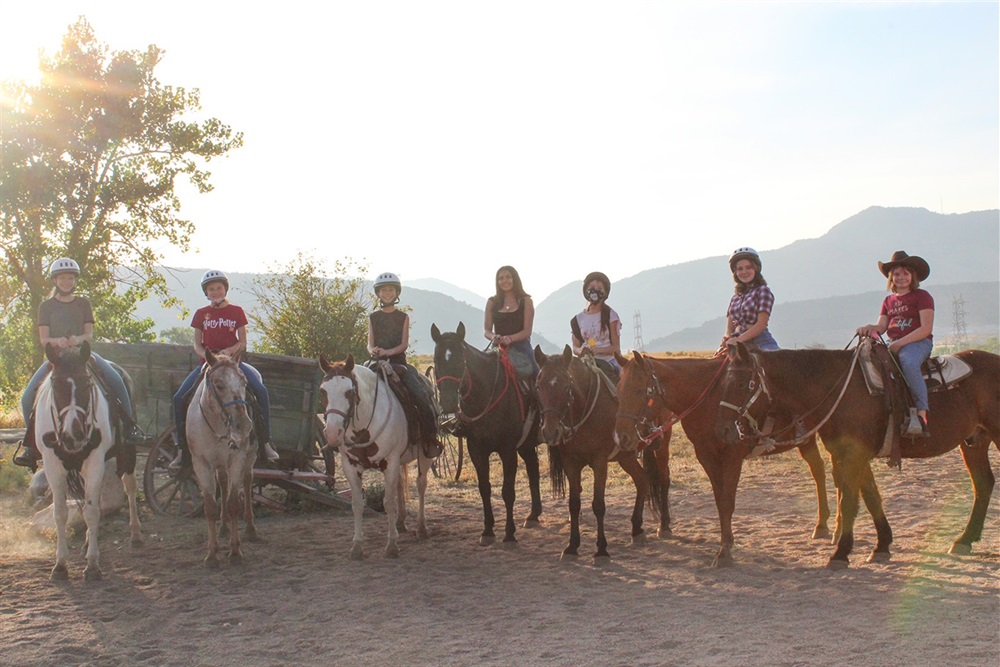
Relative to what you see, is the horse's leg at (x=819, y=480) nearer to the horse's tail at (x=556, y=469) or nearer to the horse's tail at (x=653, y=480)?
the horse's tail at (x=653, y=480)

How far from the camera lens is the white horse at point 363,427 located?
880 centimetres

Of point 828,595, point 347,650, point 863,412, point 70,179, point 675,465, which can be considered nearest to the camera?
point 347,650

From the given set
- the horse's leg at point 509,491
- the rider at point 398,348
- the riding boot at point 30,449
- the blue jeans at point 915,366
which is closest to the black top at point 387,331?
the rider at point 398,348

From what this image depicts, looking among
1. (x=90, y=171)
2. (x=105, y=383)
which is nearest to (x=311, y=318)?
(x=90, y=171)

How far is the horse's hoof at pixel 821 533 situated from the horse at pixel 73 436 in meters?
7.57

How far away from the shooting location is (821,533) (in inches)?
384

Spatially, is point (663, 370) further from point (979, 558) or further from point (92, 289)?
point (92, 289)

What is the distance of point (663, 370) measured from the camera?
853 cm

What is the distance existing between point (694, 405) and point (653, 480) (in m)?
1.89

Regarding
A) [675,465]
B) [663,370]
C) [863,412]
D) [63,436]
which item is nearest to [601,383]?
[663,370]

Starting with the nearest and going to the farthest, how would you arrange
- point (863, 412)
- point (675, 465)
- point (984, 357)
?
point (863, 412), point (984, 357), point (675, 465)

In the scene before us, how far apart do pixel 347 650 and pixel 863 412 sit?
525 cm

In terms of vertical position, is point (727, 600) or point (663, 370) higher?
point (663, 370)

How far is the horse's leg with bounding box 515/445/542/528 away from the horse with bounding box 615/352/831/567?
2249 millimetres
